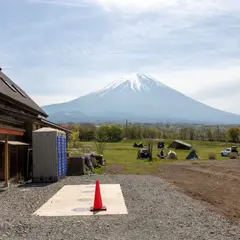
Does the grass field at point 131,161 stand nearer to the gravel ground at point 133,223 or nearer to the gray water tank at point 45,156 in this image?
the gray water tank at point 45,156

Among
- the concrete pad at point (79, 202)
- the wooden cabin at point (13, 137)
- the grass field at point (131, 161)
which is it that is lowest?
the concrete pad at point (79, 202)

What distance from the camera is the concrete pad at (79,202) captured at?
1148 cm

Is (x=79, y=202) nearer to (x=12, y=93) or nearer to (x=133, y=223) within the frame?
(x=133, y=223)

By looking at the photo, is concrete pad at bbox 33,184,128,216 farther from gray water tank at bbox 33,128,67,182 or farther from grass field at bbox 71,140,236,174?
grass field at bbox 71,140,236,174

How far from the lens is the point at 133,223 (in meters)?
9.77

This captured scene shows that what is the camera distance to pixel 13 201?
1381 centimetres

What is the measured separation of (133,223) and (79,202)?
4060 mm

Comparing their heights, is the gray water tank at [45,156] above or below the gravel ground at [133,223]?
above

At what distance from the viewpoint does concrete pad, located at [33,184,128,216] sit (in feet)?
37.7

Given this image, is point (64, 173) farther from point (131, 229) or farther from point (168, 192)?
point (131, 229)

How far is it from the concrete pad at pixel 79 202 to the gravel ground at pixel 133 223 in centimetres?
30

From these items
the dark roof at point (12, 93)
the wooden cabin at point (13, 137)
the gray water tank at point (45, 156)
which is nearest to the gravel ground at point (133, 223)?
the wooden cabin at point (13, 137)

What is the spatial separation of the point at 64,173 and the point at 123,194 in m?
8.81

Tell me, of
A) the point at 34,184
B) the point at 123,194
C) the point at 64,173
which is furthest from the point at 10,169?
the point at 123,194
